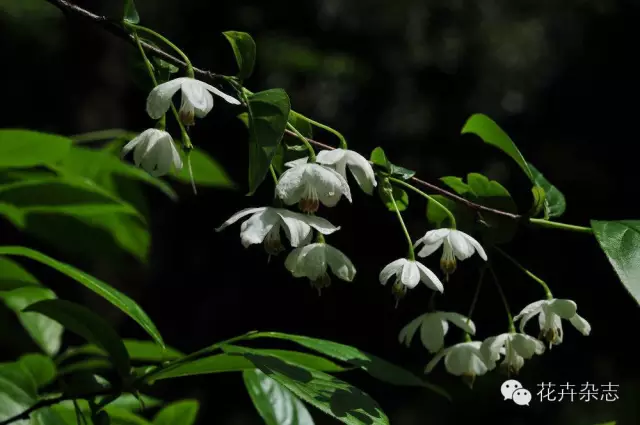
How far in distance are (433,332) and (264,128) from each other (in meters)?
0.39

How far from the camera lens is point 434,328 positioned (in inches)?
39.2

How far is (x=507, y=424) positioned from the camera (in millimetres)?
4137

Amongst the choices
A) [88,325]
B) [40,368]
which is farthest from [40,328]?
[88,325]

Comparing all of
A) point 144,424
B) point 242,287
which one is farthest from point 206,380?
point 144,424

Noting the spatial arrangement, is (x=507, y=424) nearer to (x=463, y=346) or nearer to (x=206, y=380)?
(x=206, y=380)

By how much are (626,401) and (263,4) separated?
2.96 metres

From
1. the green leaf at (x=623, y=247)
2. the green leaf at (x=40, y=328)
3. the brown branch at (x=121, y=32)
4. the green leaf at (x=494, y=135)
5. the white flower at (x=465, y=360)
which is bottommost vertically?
the green leaf at (x=40, y=328)

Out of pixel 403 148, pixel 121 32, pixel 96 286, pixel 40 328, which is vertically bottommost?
pixel 403 148

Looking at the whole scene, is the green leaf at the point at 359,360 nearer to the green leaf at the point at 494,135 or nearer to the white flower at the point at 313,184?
the white flower at the point at 313,184

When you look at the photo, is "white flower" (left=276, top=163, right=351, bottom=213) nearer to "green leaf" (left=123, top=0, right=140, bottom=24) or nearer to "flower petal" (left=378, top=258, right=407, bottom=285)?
"flower petal" (left=378, top=258, right=407, bottom=285)

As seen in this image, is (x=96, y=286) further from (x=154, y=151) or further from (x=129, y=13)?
(x=129, y=13)

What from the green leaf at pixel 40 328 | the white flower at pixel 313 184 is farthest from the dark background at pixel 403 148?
the white flower at pixel 313 184

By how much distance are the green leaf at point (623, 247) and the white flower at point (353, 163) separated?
8.8 inches

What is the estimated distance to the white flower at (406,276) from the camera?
851 millimetres
